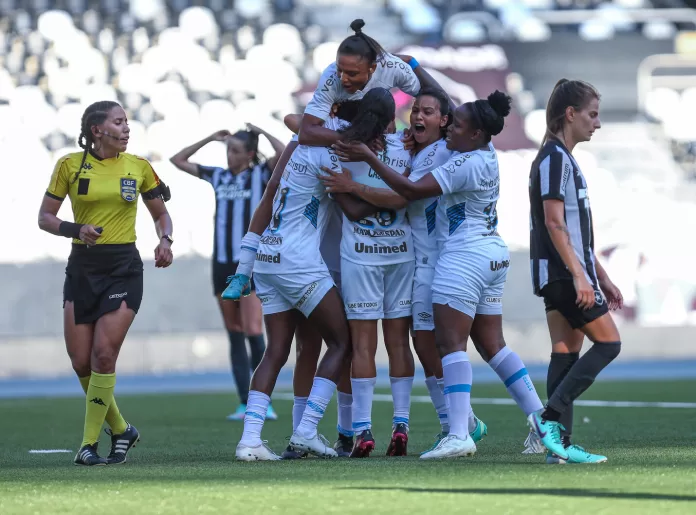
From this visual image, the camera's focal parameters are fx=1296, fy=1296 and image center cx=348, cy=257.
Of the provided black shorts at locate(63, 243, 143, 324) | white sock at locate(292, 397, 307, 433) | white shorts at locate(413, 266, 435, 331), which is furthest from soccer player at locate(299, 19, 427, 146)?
white sock at locate(292, 397, 307, 433)

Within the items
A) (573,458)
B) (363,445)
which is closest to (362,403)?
(363,445)

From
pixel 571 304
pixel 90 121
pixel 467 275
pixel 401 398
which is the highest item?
pixel 90 121

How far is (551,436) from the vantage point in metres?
5.63

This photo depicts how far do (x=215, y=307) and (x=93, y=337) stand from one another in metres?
14.0

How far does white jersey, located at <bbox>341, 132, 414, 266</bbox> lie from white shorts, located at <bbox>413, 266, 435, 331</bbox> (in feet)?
0.35

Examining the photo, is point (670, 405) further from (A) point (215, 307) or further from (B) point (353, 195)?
(A) point (215, 307)

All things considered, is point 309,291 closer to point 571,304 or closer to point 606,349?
point 571,304

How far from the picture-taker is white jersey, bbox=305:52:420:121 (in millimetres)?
6238

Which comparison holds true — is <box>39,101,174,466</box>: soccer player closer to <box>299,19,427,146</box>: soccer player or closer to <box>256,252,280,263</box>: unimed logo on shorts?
<box>256,252,280,263</box>: unimed logo on shorts

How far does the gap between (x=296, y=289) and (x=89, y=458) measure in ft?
4.33

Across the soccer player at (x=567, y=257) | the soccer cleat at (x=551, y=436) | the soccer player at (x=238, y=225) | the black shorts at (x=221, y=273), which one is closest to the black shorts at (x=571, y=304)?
the soccer player at (x=567, y=257)

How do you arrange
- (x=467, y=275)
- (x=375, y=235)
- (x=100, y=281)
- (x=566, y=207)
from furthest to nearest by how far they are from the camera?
(x=100, y=281)
(x=375, y=235)
(x=467, y=275)
(x=566, y=207)

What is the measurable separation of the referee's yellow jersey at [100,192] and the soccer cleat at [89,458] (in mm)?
1040

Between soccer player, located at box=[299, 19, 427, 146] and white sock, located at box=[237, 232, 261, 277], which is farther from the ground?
soccer player, located at box=[299, 19, 427, 146]
